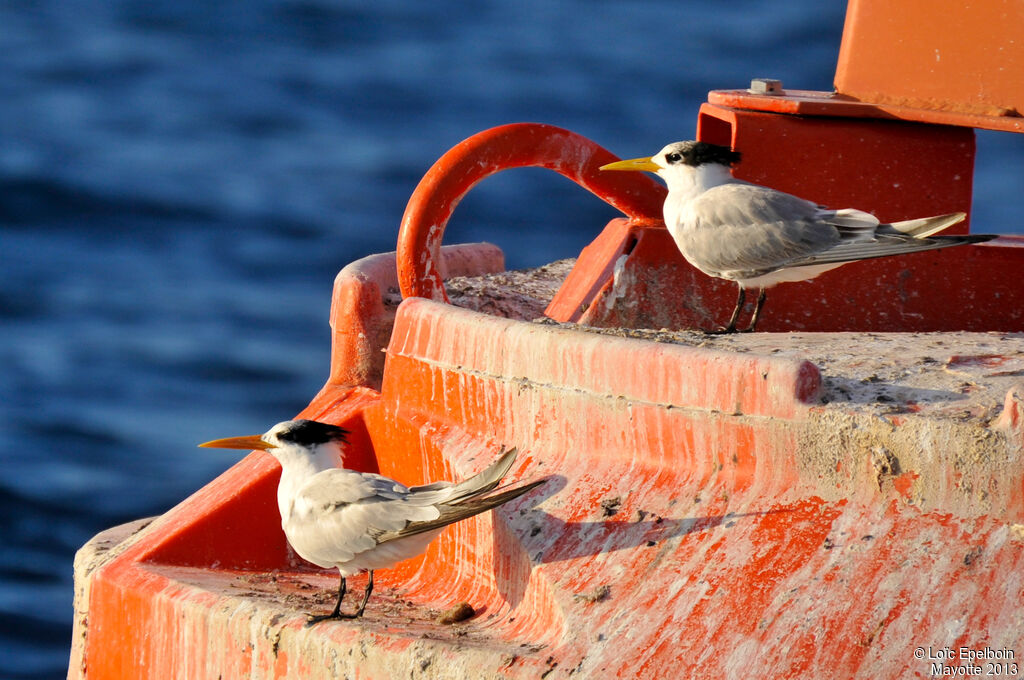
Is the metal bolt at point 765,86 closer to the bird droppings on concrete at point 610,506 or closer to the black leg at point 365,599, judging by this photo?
the bird droppings on concrete at point 610,506

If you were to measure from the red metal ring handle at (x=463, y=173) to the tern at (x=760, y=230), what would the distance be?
1.64 feet

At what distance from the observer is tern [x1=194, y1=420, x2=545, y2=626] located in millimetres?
3385

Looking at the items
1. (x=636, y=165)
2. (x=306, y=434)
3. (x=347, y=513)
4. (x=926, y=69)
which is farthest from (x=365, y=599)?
(x=926, y=69)

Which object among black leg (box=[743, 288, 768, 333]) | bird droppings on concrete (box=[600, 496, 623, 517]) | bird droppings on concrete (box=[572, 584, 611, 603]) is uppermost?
black leg (box=[743, 288, 768, 333])

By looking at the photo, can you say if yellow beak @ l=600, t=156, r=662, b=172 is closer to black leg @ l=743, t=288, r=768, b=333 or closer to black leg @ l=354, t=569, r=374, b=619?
black leg @ l=743, t=288, r=768, b=333

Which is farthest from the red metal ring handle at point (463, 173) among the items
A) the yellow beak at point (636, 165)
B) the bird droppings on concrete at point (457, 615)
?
the bird droppings on concrete at point (457, 615)

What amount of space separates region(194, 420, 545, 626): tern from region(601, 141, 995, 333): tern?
1049mm

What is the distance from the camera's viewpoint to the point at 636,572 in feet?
10.6

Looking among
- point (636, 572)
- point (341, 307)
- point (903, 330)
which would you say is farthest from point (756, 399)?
point (341, 307)

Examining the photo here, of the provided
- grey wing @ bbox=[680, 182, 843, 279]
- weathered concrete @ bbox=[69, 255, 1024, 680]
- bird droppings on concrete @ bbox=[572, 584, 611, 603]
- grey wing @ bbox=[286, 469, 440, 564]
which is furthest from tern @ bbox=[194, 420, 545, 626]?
grey wing @ bbox=[680, 182, 843, 279]

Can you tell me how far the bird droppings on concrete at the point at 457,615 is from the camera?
3.57 m

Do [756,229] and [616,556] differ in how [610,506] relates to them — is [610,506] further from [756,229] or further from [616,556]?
[756,229]

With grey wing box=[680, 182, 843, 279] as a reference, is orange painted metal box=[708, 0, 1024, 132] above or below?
above

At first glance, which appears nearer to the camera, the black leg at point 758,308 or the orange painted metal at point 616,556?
the orange painted metal at point 616,556
